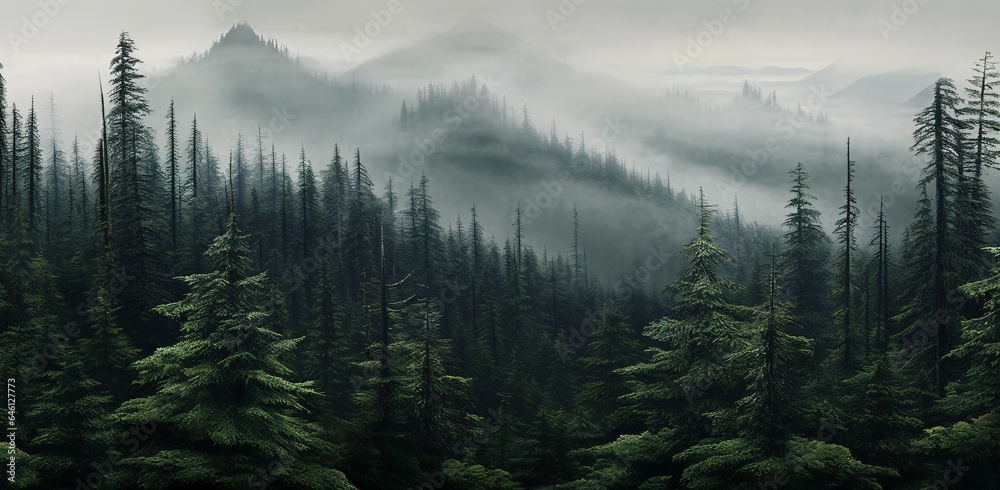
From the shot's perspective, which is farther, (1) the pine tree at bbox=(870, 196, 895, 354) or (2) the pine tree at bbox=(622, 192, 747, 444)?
(1) the pine tree at bbox=(870, 196, 895, 354)

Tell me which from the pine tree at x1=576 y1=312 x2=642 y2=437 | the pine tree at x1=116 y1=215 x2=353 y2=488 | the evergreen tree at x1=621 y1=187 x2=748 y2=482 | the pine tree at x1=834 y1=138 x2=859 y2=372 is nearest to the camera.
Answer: the pine tree at x1=116 y1=215 x2=353 y2=488

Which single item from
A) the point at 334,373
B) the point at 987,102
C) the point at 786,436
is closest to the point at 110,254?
the point at 334,373

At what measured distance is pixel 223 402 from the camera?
17.0 metres

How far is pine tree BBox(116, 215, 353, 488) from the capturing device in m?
15.7

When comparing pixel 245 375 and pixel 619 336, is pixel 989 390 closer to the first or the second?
pixel 619 336

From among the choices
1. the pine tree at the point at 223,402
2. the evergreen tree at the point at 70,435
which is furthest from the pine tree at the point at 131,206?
the pine tree at the point at 223,402

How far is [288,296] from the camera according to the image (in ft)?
183

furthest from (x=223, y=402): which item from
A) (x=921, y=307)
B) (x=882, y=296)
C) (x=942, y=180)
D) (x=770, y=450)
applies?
(x=882, y=296)

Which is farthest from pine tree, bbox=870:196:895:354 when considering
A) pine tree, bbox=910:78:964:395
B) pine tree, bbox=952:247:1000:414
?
pine tree, bbox=952:247:1000:414

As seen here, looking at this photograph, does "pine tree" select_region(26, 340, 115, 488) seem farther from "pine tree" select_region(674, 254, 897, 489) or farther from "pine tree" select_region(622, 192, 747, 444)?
"pine tree" select_region(622, 192, 747, 444)

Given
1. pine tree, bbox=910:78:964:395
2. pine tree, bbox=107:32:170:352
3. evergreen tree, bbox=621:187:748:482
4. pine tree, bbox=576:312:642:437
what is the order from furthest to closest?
pine tree, bbox=107:32:170:352 → pine tree, bbox=576:312:642:437 → pine tree, bbox=910:78:964:395 → evergreen tree, bbox=621:187:748:482

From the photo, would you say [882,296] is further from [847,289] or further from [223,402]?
[223,402]

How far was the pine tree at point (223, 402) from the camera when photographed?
15.7 meters

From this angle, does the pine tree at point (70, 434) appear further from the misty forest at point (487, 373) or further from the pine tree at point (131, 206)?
the pine tree at point (131, 206)
